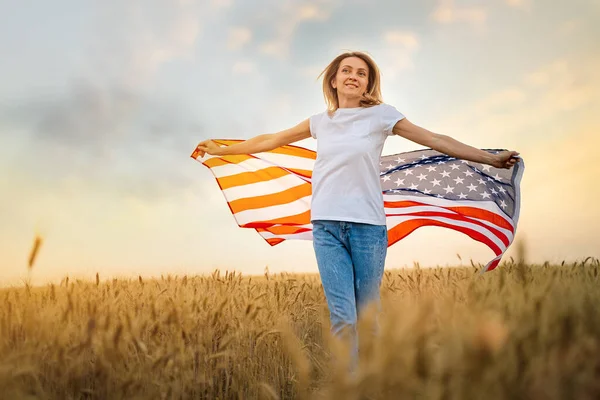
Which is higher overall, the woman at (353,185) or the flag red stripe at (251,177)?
the flag red stripe at (251,177)

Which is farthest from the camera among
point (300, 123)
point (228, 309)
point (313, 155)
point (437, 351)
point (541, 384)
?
point (313, 155)

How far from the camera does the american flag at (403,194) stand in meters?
5.51

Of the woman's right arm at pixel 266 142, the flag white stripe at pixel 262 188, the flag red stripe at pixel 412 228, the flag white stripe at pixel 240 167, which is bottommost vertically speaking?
the flag red stripe at pixel 412 228

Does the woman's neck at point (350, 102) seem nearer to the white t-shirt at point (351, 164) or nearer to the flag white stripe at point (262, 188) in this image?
the white t-shirt at point (351, 164)

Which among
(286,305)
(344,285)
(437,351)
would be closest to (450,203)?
(286,305)

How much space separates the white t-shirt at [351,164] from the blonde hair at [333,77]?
0.20 meters

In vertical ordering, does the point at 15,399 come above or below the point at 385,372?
below

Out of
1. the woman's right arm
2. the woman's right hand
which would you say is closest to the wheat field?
the woman's right arm

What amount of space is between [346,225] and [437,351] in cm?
180

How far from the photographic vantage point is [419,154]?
5809mm

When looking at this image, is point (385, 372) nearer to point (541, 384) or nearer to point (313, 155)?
point (541, 384)

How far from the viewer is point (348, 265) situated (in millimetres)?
3322

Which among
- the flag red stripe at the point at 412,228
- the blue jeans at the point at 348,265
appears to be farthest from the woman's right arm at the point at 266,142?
the flag red stripe at the point at 412,228

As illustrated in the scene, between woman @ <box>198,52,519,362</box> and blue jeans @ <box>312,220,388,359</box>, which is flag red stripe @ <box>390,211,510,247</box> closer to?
woman @ <box>198,52,519,362</box>
